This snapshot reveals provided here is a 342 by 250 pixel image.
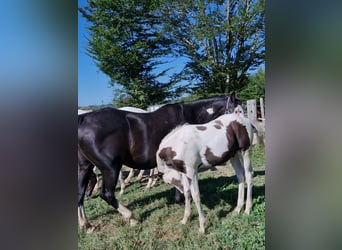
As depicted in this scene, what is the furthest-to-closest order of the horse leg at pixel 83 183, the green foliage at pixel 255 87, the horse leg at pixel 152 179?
the horse leg at pixel 152 179 < the horse leg at pixel 83 183 < the green foliage at pixel 255 87

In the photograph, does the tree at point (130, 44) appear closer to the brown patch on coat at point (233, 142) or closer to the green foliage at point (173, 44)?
the green foliage at point (173, 44)

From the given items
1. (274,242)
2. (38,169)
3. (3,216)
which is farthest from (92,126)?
(274,242)

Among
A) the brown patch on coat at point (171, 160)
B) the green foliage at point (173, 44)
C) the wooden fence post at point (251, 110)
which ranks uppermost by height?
the green foliage at point (173, 44)

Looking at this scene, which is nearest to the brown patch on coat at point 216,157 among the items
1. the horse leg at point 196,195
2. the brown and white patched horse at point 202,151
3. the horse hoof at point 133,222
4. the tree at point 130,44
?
the brown and white patched horse at point 202,151

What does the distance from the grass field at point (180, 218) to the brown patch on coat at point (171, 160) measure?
0.13 metres

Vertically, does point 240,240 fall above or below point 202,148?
below

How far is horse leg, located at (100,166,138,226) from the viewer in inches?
55.8

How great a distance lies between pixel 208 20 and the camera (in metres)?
1.35

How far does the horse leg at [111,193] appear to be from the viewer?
55.8 inches

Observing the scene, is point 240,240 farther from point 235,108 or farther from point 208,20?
point 208,20

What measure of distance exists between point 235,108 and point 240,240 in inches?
26.4

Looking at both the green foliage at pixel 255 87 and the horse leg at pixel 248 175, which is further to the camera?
the horse leg at pixel 248 175

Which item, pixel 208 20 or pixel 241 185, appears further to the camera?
pixel 241 185

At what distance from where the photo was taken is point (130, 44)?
1398 millimetres
